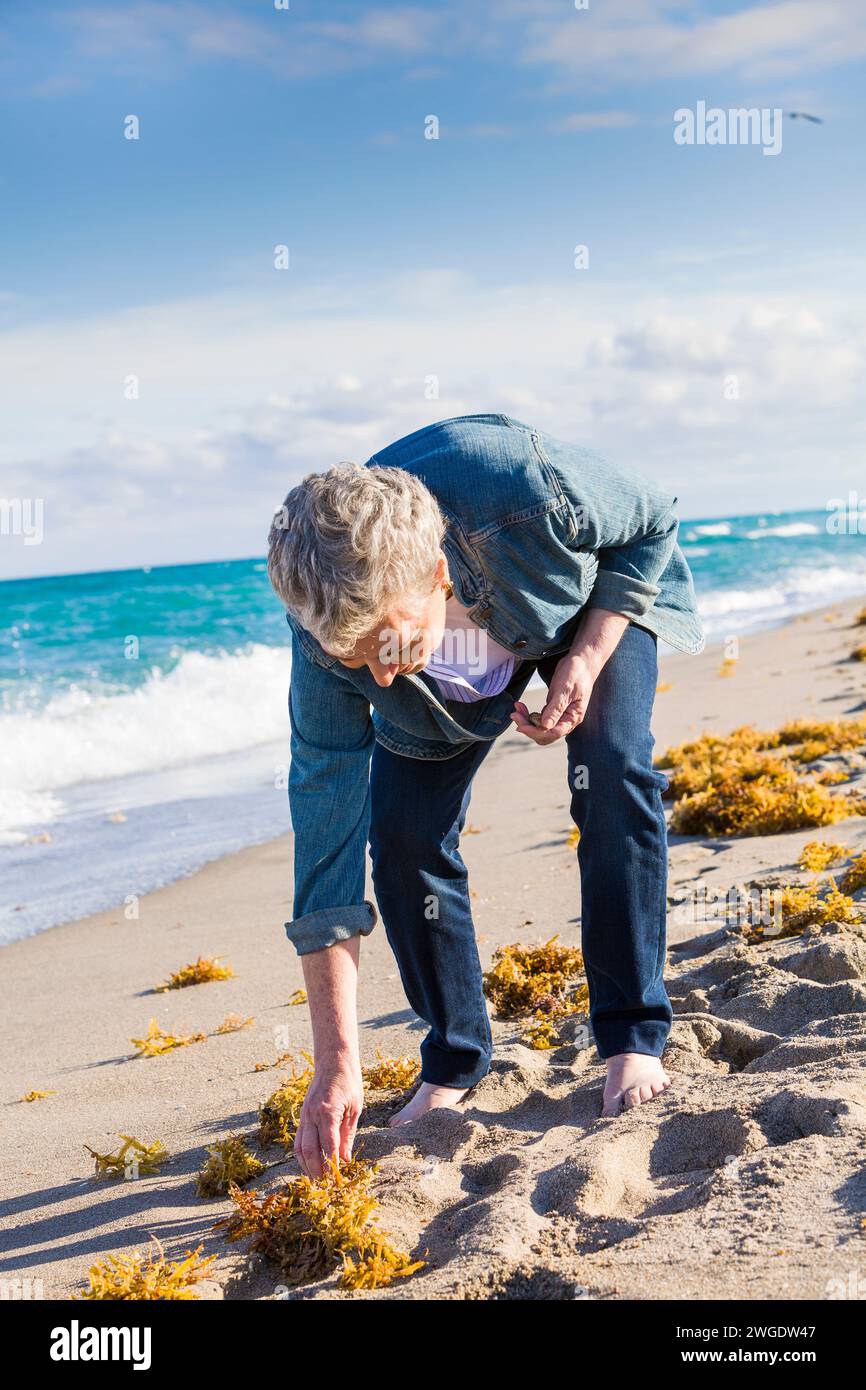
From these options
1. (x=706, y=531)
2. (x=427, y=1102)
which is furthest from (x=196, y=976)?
(x=706, y=531)

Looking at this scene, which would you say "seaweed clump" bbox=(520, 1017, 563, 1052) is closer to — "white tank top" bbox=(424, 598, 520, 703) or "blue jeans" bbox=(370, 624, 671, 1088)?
"blue jeans" bbox=(370, 624, 671, 1088)

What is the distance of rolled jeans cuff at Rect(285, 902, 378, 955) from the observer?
283 cm

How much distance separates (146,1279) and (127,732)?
13.0 metres

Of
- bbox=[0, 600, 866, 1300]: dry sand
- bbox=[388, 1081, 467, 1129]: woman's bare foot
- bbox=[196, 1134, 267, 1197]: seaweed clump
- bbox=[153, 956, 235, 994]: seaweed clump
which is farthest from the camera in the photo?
bbox=[153, 956, 235, 994]: seaweed clump

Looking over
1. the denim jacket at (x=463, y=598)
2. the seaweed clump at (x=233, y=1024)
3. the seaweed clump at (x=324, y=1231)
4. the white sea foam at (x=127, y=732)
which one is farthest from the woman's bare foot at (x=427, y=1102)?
the white sea foam at (x=127, y=732)

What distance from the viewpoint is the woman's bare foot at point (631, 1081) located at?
3.13 m

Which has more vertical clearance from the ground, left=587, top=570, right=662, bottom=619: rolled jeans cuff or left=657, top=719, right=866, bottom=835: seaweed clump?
left=587, top=570, right=662, bottom=619: rolled jeans cuff

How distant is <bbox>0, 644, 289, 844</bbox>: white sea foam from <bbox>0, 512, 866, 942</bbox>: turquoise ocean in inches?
1.2

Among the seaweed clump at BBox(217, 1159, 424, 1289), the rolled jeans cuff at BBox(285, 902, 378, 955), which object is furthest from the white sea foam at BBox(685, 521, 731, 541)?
the seaweed clump at BBox(217, 1159, 424, 1289)

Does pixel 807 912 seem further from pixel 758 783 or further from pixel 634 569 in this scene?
pixel 758 783

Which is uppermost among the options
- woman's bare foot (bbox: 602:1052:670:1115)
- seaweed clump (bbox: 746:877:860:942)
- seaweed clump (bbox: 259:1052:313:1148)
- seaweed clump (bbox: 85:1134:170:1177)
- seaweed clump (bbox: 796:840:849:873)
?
seaweed clump (bbox: 796:840:849:873)

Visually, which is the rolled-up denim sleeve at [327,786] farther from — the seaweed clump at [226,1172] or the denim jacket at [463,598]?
the seaweed clump at [226,1172]
